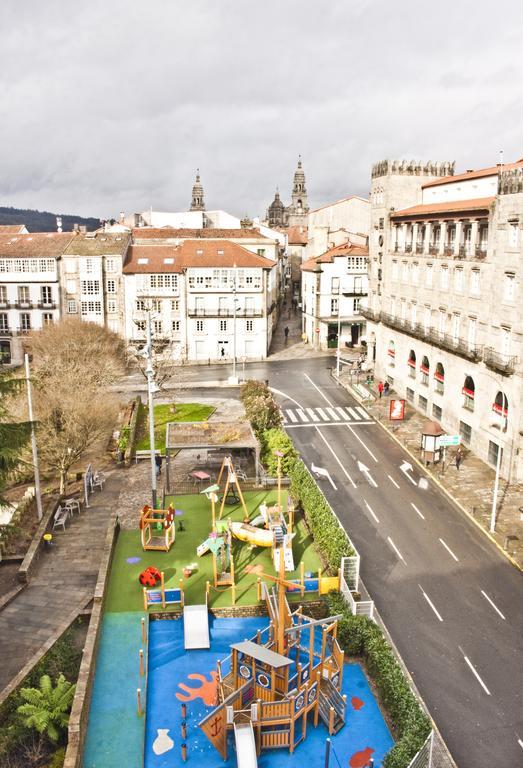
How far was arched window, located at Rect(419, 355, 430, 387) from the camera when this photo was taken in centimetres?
5343

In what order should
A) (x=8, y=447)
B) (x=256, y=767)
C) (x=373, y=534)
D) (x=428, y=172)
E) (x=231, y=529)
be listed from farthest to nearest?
(x=428, y=172) → (x=373, y=534) → (x=231, y=529) → (x=8, y=447) → (x=256, y=767)

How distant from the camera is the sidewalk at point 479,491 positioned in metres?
32.5

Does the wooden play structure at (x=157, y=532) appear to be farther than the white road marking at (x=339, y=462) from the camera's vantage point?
No

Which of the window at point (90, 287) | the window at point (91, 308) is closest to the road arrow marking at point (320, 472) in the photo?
the window at point (91, 308)

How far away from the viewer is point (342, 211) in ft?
301

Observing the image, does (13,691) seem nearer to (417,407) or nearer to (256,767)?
(256,767)

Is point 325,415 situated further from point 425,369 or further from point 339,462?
point 339,462

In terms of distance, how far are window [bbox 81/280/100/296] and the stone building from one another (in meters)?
30.2

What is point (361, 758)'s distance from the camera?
1862cm

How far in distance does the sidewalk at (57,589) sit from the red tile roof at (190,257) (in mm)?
42592

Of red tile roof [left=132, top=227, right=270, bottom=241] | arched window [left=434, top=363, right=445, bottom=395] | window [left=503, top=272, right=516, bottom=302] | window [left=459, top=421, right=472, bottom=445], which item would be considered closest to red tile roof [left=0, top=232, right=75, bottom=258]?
red tile roof [left=132, top=227, right=270, bottom=241]

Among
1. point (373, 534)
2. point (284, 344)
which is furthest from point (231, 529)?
point (284, 344)

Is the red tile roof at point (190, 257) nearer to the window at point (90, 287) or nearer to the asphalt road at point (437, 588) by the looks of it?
the window at point (90, 287)

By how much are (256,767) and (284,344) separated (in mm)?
70399
